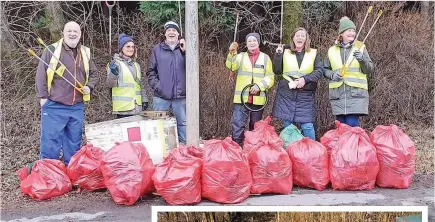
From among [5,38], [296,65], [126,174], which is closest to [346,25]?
[296,65]

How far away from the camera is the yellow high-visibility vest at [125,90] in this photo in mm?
6168

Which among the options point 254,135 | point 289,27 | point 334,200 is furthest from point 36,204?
point 289,27

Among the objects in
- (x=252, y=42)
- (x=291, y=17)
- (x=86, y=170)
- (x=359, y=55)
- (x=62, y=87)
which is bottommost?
(x=86, y=170)

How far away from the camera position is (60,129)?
587cm

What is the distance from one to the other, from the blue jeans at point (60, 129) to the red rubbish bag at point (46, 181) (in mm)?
385

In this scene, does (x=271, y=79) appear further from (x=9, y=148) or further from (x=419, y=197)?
(x=9, y=148)

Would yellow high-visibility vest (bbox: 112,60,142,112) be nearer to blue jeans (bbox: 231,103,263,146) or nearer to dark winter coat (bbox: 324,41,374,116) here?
blue jeans (bbox: 231,103,263,146)

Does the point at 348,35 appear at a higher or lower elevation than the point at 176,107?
higher

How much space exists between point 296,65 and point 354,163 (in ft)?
4.73

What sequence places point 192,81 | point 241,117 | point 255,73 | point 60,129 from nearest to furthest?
point 192,81 → point 60,129 → point 255,73 → point 241,117

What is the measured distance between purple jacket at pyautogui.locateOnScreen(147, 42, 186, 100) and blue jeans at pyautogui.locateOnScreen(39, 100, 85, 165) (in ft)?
3.02

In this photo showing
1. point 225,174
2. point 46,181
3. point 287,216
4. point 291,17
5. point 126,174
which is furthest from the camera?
point 291,17

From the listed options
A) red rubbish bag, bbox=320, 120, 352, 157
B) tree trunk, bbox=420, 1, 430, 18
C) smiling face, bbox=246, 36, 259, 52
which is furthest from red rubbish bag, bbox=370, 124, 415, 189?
tree trunk, bbox=420, 1, 430, 18

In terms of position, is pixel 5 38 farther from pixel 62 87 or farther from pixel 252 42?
pixel 252 42
